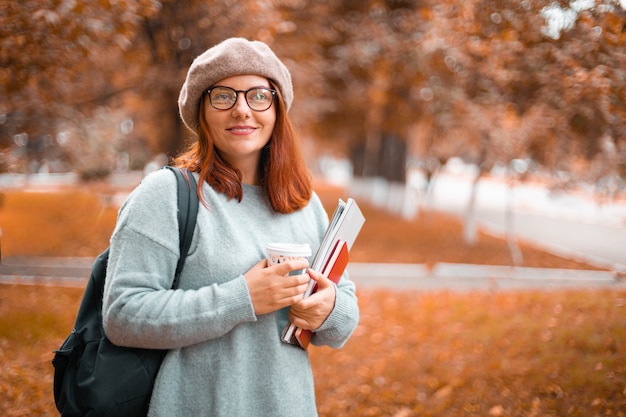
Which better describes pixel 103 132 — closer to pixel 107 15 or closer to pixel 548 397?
pixel 107 15

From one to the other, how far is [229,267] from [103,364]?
49 cm

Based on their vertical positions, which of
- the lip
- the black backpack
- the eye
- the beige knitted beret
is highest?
the beige knitted beret

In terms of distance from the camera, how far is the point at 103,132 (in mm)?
10094

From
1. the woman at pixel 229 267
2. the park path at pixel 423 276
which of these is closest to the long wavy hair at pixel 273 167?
the woman at pixel 229 267

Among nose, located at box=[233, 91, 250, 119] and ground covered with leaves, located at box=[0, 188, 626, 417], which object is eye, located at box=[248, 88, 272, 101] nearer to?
nose, located at box=[233, 91, 250, 119]

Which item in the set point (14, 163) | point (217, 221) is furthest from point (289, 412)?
point (14, 163)

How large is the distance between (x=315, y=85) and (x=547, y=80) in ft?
17.9

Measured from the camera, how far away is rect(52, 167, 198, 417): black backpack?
1607 mm

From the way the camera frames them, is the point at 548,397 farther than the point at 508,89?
No

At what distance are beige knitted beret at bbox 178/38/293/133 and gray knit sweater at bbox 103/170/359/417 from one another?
0.32 m

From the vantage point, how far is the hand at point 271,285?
1.66 meters

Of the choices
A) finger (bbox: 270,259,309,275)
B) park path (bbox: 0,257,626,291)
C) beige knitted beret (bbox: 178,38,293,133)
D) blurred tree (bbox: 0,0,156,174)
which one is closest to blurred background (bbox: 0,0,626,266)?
blurred tree (bbox: 0,0,156,174)

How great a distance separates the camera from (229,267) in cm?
174

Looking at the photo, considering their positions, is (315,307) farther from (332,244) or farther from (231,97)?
(231,97)
